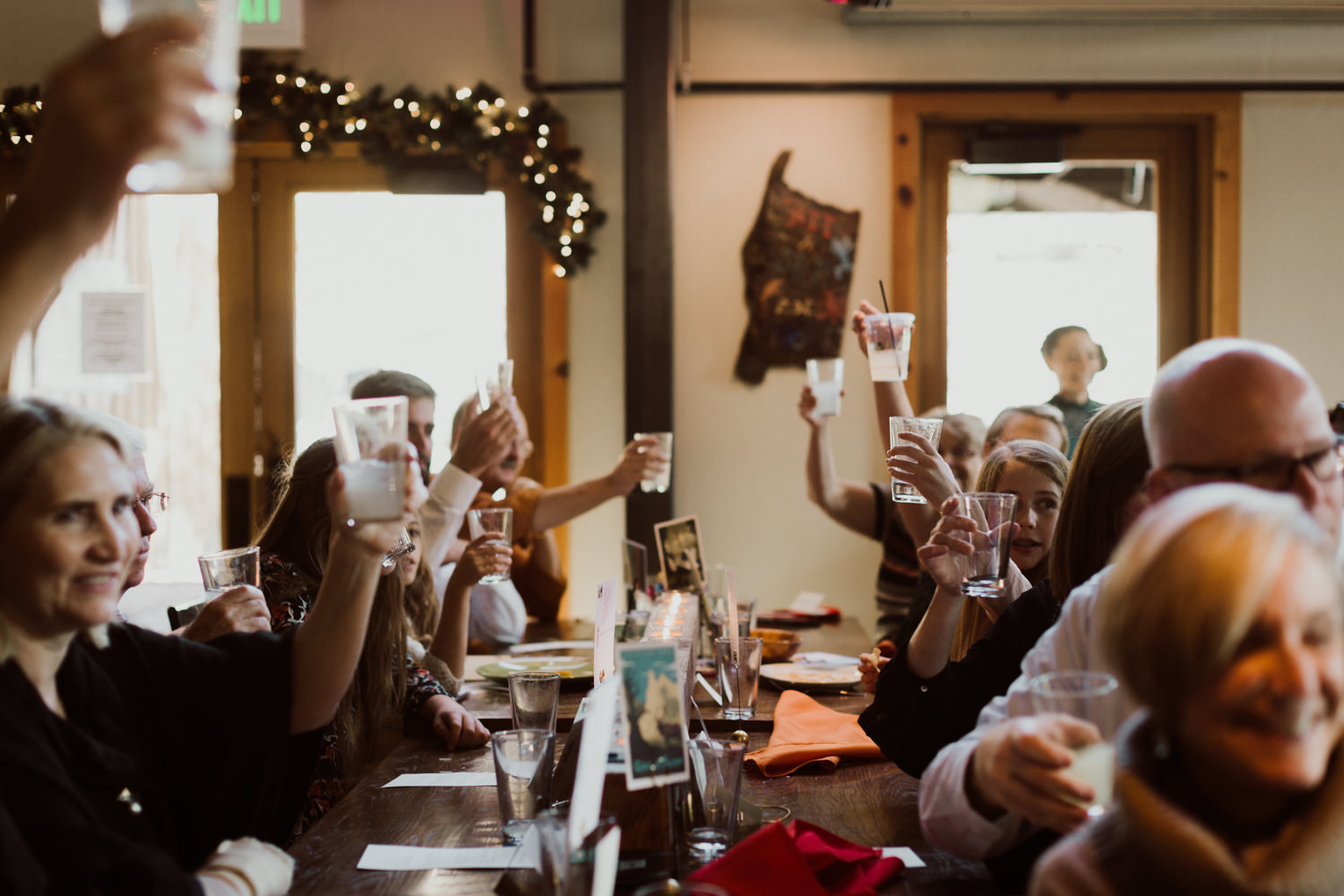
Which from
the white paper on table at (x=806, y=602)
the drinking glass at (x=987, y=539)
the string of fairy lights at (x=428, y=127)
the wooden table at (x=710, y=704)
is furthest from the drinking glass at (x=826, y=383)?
the drinking glass at (x=987, y=539)

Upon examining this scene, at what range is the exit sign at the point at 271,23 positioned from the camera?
9.71 ft

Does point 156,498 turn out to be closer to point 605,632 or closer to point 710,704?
point 605,632

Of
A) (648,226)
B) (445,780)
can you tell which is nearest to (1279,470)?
(445,780)

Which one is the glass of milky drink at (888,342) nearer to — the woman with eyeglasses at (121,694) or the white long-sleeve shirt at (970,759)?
the white long-sleeve shirt at (970,759)

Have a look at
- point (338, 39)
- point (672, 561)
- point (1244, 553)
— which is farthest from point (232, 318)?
point (1244, 553)

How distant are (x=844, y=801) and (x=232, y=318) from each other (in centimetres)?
390

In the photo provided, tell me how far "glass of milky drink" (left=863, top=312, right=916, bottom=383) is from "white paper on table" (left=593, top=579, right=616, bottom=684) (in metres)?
1.14

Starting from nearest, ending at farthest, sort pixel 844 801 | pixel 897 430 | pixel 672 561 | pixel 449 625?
pixel 844 801
pixel 897 430
pixel 449 625
pixel 672 561

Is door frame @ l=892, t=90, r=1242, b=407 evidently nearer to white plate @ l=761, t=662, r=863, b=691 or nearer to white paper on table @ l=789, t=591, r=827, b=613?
white paper on table @ l=789, t=591, r=827, b=613

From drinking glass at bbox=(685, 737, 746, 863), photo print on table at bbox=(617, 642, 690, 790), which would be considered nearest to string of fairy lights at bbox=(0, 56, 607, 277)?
drinking glass at bbox=(685, 737, 746, 863)

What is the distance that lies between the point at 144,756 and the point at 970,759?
1.00 meters

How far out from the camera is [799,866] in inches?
49.1

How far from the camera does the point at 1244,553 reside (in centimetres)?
86

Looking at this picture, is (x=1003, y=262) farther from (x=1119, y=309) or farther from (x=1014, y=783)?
(x=1014, y=783)
